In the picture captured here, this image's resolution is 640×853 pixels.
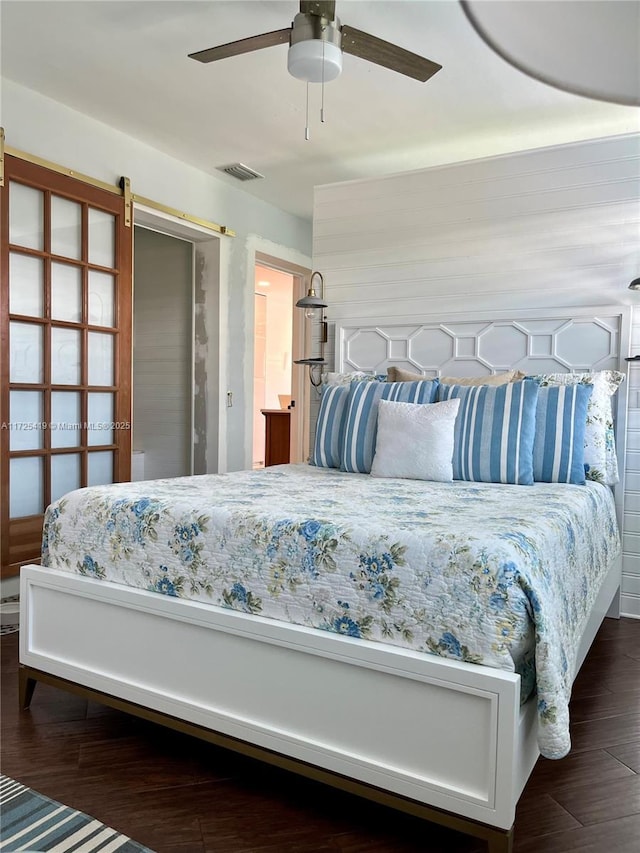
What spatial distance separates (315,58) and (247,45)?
0.29 m

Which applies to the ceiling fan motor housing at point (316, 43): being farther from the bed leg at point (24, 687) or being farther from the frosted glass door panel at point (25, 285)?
the bed leg at point (24, 687)

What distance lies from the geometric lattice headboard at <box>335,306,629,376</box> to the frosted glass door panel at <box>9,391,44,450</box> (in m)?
1.75

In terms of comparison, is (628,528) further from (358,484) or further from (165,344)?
(165,344)

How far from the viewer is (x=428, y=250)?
12.1ft

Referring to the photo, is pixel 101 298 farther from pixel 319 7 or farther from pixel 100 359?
pixel 319 7

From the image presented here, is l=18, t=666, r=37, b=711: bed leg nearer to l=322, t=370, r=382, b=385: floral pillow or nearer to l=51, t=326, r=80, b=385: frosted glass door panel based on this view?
l=51, t=326, r=80, b=385: frosted glass door panel

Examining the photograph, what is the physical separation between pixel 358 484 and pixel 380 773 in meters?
1.20

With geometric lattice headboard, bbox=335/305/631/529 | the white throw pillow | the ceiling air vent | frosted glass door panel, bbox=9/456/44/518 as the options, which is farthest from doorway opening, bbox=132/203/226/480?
the white throw pillow

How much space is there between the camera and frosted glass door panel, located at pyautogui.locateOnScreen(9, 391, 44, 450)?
10.6 feet

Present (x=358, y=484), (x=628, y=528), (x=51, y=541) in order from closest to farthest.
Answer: (x=51, y=541)
(x=358, y=484)
(x=628, y=528)

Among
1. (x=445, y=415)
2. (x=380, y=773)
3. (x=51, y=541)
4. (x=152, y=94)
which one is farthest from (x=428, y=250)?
(x=380, y=773)

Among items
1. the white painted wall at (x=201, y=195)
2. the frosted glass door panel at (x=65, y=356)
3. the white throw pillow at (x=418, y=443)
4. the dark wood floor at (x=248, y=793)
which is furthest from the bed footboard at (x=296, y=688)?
the white painted wall at (x=201, y=195)

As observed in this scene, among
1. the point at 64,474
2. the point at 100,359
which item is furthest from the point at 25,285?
the point at 64,474

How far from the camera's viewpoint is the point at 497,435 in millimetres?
2641
